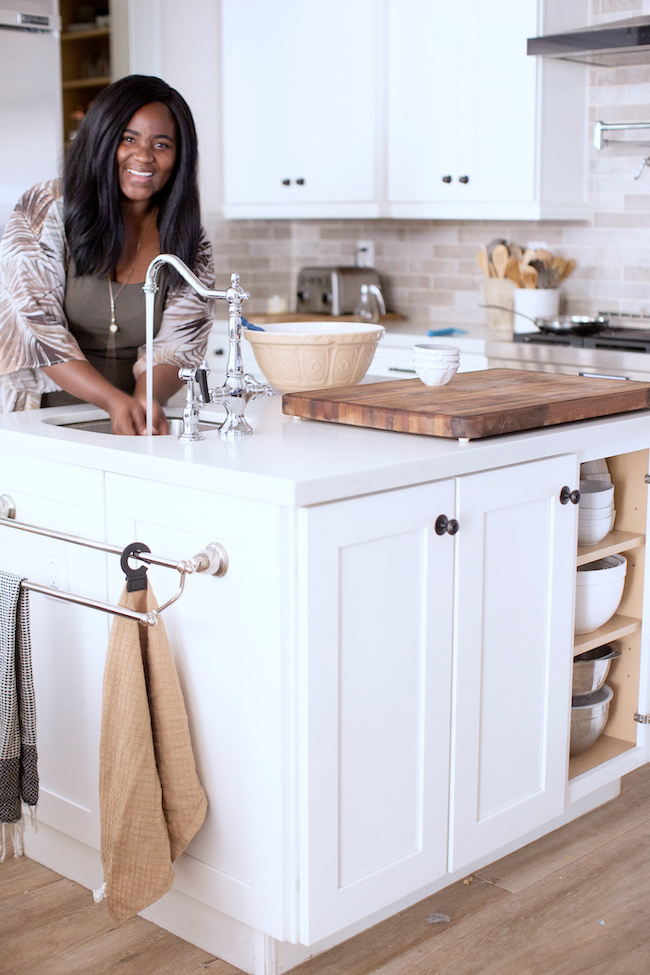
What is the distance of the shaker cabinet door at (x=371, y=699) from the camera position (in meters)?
1.70

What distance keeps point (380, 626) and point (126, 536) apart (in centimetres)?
49

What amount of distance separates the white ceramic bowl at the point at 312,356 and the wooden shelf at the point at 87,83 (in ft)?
13.0

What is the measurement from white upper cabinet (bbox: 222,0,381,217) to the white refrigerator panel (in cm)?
97

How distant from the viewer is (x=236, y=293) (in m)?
1.96

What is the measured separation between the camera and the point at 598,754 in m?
2.47

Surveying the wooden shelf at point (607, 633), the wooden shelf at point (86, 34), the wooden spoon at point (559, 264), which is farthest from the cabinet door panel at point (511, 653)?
the wooden shelf at point (86, 34)

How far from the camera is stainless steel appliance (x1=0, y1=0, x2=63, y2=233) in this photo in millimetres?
3797

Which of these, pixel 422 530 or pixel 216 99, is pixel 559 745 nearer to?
pixel 422 530

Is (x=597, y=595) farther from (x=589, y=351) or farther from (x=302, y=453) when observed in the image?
(x=589, y=351)

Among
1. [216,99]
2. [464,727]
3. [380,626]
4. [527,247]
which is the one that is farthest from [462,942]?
[216,99]

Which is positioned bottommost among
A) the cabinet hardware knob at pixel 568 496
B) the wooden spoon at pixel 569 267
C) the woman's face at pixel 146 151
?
the cabinet hardware knob at pixel 568 496

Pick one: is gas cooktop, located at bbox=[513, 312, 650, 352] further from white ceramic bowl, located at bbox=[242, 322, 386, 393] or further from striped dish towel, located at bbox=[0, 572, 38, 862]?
striped dish towel, located at bbox=[0, 572, 38, 862]

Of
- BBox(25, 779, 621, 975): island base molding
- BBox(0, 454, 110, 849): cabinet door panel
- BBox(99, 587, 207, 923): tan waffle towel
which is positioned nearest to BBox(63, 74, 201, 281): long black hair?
BBox(0, 454, 110, 849): cabinet door panel

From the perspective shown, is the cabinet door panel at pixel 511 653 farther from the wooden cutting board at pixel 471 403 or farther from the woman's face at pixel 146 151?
the woman's face at pixel 146 151
